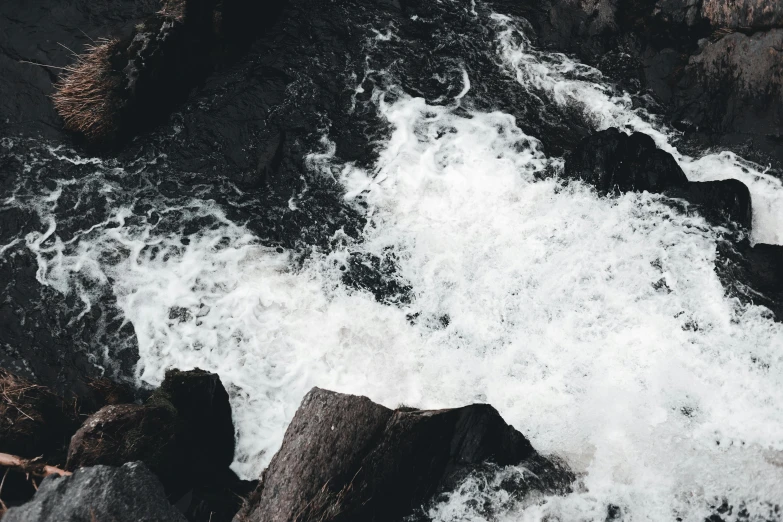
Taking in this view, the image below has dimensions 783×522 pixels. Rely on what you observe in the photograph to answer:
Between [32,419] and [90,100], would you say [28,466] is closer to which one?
[32,419]

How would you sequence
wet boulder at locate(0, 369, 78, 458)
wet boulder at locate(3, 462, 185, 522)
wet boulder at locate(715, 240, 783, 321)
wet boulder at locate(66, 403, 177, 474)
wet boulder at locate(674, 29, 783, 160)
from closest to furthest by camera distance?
wet boulder at locate(3, 462, 185, 522)
wet boulder at locate(66, 403, 177, 474)
wet boulder at locate(0, 369, 78, 458)
wet boulder at locate(715, 240, 783, 321)
wet boulder at locate(674, 29, 783, 160)

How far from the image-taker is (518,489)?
31.7 ft

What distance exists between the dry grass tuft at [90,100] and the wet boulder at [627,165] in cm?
985

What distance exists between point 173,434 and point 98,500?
2.14 m

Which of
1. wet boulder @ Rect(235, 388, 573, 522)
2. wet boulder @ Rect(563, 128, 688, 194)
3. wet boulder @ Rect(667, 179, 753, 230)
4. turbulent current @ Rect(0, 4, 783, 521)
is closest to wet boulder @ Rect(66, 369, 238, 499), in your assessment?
turbulent current @ Rect(0, 4, 783, 521)

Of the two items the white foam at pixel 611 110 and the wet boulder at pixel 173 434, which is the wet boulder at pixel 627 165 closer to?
the white foam at pixel 611 110

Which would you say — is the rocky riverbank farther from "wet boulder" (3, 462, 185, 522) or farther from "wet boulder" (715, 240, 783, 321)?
"wet boulder" (715, 240, 783, 321)

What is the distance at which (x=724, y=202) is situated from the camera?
12.0m

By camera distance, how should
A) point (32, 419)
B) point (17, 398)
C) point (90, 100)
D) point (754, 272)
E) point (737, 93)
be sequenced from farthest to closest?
point (90, 100), point (737, 93), point (754, 272), point (17, 398), point (32, 419)

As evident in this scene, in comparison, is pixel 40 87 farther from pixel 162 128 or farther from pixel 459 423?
pixel 459 423

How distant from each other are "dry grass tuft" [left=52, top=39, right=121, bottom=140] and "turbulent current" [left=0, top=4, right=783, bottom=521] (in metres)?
0.74

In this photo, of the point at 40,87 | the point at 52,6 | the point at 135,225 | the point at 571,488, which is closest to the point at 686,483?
the point at 571,488

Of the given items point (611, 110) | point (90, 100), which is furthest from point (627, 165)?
point (90, 100)

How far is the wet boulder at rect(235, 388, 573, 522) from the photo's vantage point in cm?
895
